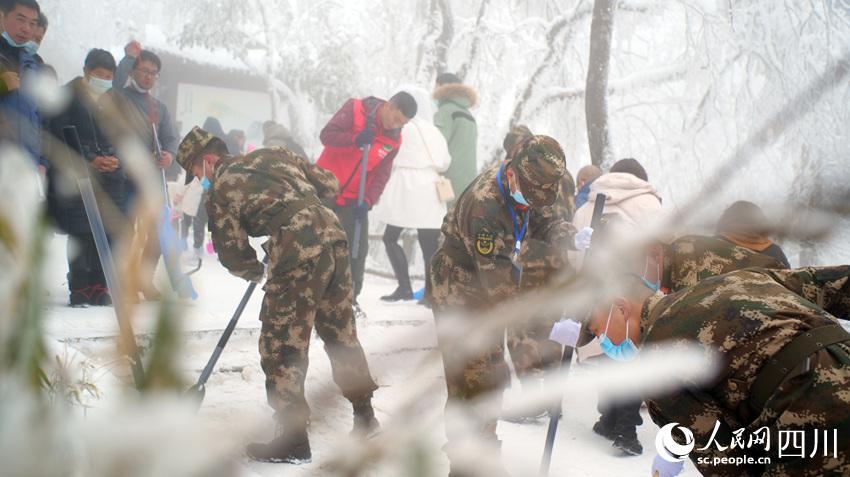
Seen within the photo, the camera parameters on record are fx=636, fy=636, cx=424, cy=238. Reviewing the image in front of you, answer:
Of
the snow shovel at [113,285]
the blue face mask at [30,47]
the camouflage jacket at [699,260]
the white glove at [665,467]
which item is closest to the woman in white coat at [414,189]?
the blue face mask at [30,47]

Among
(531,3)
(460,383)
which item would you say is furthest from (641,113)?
(460,383)

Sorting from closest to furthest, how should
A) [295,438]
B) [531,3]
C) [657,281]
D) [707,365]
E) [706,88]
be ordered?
[707,365], [657,281], [295,438], [706,88], [531,3]

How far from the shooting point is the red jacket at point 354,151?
14.9ft

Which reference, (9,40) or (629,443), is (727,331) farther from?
(9,40)

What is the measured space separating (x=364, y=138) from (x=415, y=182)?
0.83 metres

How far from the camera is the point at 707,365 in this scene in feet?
4.61

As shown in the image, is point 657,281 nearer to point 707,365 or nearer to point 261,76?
point 707,365

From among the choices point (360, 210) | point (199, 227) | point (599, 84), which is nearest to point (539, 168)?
point (360, 210)

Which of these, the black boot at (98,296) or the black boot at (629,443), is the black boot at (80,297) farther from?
the black boot at (629,443)

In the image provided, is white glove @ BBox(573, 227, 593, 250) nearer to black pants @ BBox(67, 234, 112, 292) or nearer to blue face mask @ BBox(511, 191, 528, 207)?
blue face mask @ BBox(511, 191, 528, 207)

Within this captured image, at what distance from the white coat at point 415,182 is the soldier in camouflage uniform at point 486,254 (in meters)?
2.08

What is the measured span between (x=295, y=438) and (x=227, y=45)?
778cm

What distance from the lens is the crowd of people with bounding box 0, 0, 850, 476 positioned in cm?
127

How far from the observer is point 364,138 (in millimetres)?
4570
